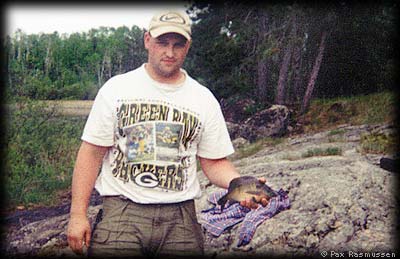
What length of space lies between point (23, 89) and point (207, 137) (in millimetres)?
1302

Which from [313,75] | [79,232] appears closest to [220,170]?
[79,232]

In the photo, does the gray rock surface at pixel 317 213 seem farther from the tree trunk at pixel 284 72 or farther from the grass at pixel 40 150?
the tree trunk at pixel 284 72

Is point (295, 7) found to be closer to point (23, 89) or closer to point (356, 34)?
point (356, 34)

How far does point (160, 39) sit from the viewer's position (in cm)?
233

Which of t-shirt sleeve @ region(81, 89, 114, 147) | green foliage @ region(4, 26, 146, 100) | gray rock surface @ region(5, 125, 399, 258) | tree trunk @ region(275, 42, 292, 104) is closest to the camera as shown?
t-shirt sleeve @ region(81, 89, 114, 147)

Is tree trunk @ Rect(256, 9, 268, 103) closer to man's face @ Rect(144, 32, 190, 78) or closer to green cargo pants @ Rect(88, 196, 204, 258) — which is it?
man's face @ Rect(144, 32, 190, 78)

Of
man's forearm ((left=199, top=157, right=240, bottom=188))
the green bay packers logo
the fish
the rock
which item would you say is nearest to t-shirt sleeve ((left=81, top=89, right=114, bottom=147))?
the green bay packers logo

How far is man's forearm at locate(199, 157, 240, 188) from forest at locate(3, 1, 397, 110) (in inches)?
30.4

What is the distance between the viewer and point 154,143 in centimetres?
227

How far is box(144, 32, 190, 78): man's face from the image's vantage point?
2.30 m

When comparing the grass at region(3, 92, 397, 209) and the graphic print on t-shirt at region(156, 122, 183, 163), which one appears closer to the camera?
the graphic print on t-shirt at region(156, 122, 183, 163)

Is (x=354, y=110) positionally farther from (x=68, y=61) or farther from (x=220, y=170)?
(x=68, y=61)

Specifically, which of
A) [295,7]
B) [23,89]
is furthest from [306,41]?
[23,89]

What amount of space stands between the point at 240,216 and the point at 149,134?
99 cm
